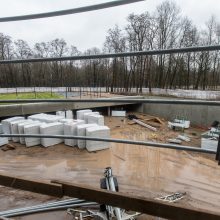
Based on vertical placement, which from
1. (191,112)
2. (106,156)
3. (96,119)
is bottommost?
(106,156)

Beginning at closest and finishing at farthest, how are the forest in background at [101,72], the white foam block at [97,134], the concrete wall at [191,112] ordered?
→ the forest in background at [101,72]
the white foam block at [97,134]
the concrete wall at [191,112]

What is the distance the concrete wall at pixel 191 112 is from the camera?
703 inches

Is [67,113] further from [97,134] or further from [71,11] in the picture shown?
[71,11]

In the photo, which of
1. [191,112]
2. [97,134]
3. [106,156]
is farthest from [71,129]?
[191,112]

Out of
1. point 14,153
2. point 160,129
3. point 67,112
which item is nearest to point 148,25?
point 160,129

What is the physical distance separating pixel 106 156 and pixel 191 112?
429 inches

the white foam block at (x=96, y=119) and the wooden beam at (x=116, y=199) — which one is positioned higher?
the wooden beam at (x=116, y=199)

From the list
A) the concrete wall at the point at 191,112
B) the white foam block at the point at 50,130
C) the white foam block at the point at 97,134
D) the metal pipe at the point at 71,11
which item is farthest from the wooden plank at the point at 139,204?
the concrete wall at the point at 191,112

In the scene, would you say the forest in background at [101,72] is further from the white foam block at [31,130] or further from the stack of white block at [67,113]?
the stack of white block at [67,113]

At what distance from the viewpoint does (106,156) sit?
10.2 m

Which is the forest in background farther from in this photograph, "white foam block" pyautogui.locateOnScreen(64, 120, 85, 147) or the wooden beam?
"white foam block" pyautogui.locateOnScreen(64, 120, 85, 147)

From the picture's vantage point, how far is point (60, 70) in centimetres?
165

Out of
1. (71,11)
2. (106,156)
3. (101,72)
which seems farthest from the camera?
(106,156)

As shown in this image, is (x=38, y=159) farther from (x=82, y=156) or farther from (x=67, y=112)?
(x=67, y=112)
